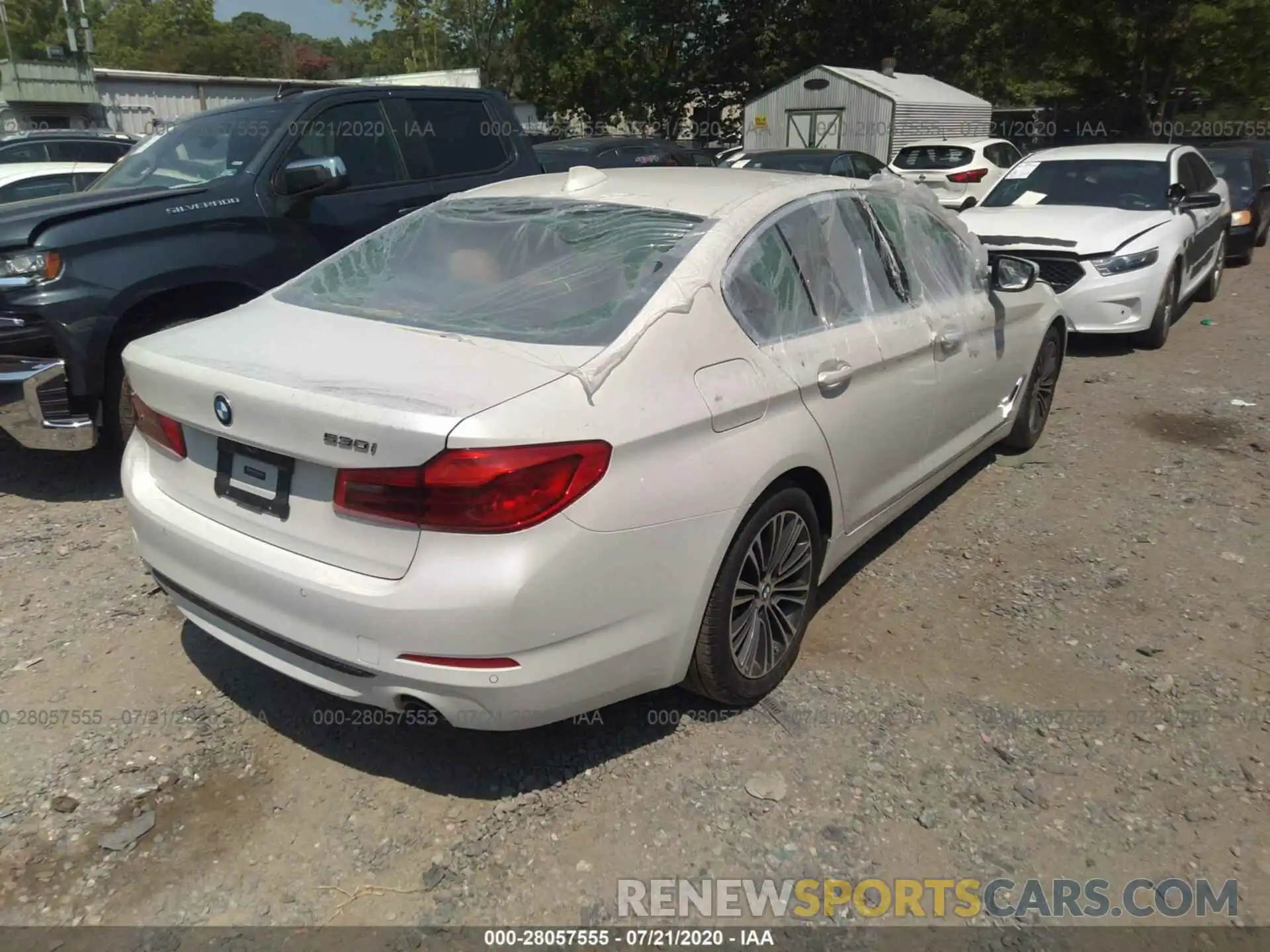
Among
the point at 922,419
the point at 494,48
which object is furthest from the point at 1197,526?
the point at 494,48

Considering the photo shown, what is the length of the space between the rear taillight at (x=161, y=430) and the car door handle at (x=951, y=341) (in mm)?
2748

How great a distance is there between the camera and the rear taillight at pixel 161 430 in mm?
2773

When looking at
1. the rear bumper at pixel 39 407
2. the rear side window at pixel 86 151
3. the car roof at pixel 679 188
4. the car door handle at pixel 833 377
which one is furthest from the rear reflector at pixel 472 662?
the rear side window at pixel 86 151

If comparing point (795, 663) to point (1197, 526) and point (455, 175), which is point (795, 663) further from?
point (455, 175)

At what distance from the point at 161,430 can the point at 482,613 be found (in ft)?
4.22

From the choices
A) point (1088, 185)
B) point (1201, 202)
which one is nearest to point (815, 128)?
point (1088, 185)

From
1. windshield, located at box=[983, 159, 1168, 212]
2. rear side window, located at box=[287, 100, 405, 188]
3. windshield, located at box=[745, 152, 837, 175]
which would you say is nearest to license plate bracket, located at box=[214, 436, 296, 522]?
rear side window, located at box=[287, 100, 405, 188]

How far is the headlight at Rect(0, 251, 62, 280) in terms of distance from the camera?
4324 millimetres

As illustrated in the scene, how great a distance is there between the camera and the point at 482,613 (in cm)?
224

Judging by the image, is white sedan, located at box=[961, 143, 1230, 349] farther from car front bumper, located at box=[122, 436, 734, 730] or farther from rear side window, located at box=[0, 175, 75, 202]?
rear side window, located at box=[0, 175, 75, 202]

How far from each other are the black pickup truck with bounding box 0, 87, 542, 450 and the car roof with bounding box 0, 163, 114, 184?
394 cm

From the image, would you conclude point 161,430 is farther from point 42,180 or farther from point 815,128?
point 815,128

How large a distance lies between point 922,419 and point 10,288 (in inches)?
158

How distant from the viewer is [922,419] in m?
3.78
